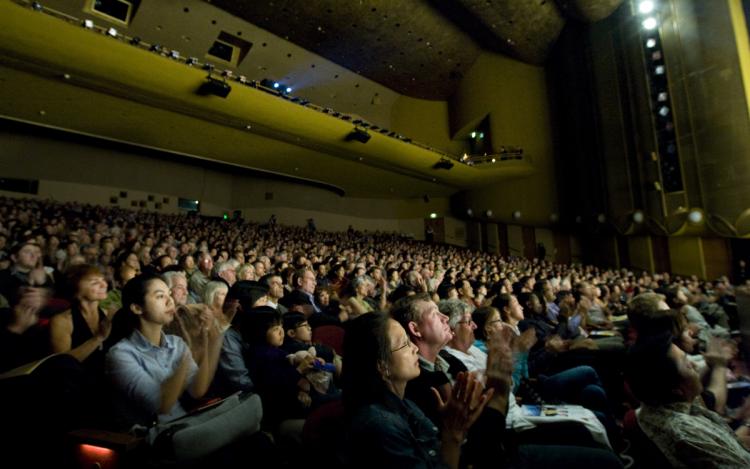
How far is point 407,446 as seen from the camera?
2.60 ft

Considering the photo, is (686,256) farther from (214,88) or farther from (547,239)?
(214,88)

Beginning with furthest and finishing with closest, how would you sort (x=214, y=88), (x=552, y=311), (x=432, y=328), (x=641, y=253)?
(x=641, y=253) → (x=214, y=88) → (x=552, y=311) → (x=432, y=328)

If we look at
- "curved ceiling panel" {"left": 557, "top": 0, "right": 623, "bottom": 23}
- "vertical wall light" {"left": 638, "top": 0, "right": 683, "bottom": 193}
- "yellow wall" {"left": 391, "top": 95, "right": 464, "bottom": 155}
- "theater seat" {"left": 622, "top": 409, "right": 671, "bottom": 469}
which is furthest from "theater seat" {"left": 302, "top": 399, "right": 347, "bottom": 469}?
"yellow wall" {"left": 391, "top": 95, "right": 464, "bottom": 155}

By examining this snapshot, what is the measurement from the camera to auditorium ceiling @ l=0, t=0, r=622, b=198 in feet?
19.8

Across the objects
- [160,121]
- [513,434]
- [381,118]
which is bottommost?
[513,434]

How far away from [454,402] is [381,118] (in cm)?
1337

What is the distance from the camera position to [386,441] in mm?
772

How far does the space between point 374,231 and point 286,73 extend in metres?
6.01

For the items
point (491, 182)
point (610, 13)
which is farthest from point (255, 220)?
point (610, 13)

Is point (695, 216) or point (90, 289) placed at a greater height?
point (695, 216)

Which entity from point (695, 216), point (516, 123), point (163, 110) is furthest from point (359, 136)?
point (695, 216)

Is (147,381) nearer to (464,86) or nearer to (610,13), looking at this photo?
(610,13)

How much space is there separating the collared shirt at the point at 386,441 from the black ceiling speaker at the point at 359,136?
8.45 metres

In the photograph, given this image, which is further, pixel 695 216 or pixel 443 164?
pixel 443 164
